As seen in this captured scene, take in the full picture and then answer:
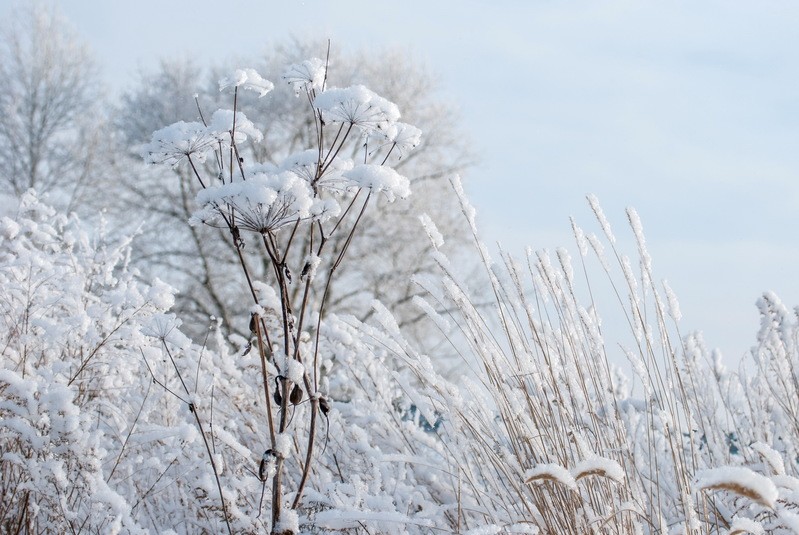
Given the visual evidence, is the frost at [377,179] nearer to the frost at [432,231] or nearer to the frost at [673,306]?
the frost at [432,231]

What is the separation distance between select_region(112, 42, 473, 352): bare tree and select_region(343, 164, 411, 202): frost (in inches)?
376

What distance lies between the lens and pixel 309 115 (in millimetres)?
11727

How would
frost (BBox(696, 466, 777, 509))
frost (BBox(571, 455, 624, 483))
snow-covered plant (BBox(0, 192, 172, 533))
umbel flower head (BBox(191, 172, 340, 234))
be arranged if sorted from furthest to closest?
1. snow-covered plant (BBox(0, 192, 172, 533))
2. umbel flower head (BBox(191, 172, 340, 234))
3. frost (BBox(571, 455, 624, 483))
4. frost (BBox(696, 466, 777, 509))

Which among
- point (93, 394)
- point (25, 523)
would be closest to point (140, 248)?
point (93, 394)

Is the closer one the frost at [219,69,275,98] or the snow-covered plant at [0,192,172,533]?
the frost at [219,69,275,98]

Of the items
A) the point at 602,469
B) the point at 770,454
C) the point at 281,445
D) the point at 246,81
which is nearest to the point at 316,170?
the point at 246,81

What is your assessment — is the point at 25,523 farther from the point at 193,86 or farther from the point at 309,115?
the point at 193,86

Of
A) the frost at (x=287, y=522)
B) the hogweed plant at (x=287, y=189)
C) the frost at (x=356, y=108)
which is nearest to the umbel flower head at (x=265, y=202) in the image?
the hogweed plant at (x=287, y=189)

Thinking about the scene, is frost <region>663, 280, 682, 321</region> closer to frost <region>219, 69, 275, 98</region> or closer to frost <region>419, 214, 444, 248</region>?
frost <region>419, 214, 444, 248</region>

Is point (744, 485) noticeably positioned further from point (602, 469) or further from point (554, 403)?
point (554, 403)

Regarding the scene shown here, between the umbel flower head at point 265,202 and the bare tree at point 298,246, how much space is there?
951 centimetres

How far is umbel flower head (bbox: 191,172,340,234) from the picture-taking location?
137cm

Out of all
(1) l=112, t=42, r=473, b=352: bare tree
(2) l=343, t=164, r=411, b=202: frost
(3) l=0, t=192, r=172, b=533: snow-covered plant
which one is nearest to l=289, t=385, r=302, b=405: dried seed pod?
(2) l=343, t=164, r=411, b=202: frost

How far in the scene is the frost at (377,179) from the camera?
55.7 inches
